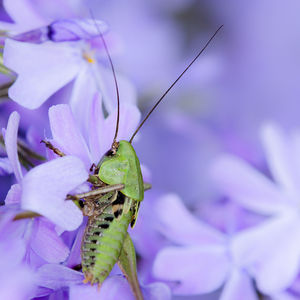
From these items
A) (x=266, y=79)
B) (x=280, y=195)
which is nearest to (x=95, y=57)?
(x=280, y=195)

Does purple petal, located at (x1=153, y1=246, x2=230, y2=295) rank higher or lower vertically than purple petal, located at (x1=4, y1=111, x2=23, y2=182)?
lower

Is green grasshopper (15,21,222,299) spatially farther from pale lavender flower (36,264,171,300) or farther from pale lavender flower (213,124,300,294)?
pale lavender flower (213,124,300,294)

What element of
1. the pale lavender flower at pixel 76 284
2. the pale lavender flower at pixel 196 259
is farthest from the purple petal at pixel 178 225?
the pale lavender flower at pixel 76 284

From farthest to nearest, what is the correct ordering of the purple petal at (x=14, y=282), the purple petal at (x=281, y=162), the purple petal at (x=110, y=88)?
1. the purple petal at (x=281, y=162)
2. the purple petal at (x=110, y=88)
3. the purple petal at (x=14, y=282)

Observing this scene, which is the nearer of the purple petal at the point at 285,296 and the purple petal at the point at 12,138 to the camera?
the purple petal at the point at 12,138

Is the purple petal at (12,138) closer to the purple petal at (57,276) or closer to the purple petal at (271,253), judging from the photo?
the purple petal at (57,276)

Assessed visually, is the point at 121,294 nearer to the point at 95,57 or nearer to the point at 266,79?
the point at 95,57

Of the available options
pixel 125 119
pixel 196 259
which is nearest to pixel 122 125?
pixel 125 119

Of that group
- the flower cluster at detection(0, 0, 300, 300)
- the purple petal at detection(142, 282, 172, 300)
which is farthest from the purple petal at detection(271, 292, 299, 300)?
the purple petal at detection(142, 282, 172, 300)
